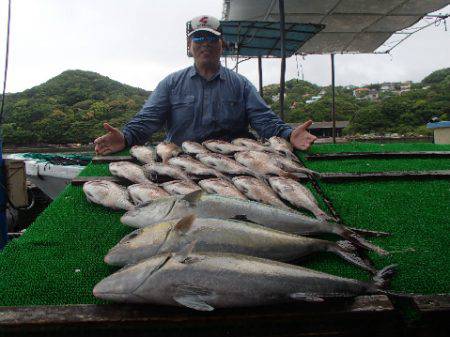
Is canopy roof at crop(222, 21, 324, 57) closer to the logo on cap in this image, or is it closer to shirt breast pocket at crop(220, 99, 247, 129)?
the logo on cap

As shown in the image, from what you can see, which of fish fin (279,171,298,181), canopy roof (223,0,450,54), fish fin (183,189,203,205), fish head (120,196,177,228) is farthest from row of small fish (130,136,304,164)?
canopy roof (223,0,450,54)

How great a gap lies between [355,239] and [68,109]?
165ft

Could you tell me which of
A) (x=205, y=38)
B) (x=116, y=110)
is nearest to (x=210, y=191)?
(x=205, y=38)

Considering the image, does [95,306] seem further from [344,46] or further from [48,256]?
[344,46]

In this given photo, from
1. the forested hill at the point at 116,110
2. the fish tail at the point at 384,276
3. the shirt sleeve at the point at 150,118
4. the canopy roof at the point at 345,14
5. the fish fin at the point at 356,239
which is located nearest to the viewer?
the fish tail at the point at 384,276

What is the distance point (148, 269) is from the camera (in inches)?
62.3

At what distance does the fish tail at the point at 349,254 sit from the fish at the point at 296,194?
17.2 inches

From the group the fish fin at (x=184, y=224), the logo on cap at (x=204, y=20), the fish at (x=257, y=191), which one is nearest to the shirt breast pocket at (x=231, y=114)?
the logo on cap at (x=204, y=20)

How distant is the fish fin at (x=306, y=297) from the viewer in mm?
1471

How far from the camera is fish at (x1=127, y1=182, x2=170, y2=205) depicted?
2.87 meters

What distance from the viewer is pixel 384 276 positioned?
1.78 m

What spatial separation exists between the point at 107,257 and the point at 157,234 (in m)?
0.30

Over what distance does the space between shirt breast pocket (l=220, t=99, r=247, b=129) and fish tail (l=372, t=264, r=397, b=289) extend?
3.96 metres

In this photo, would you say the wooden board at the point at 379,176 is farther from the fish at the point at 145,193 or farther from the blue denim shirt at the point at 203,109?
the blue denim shirt at the point at 203,109
